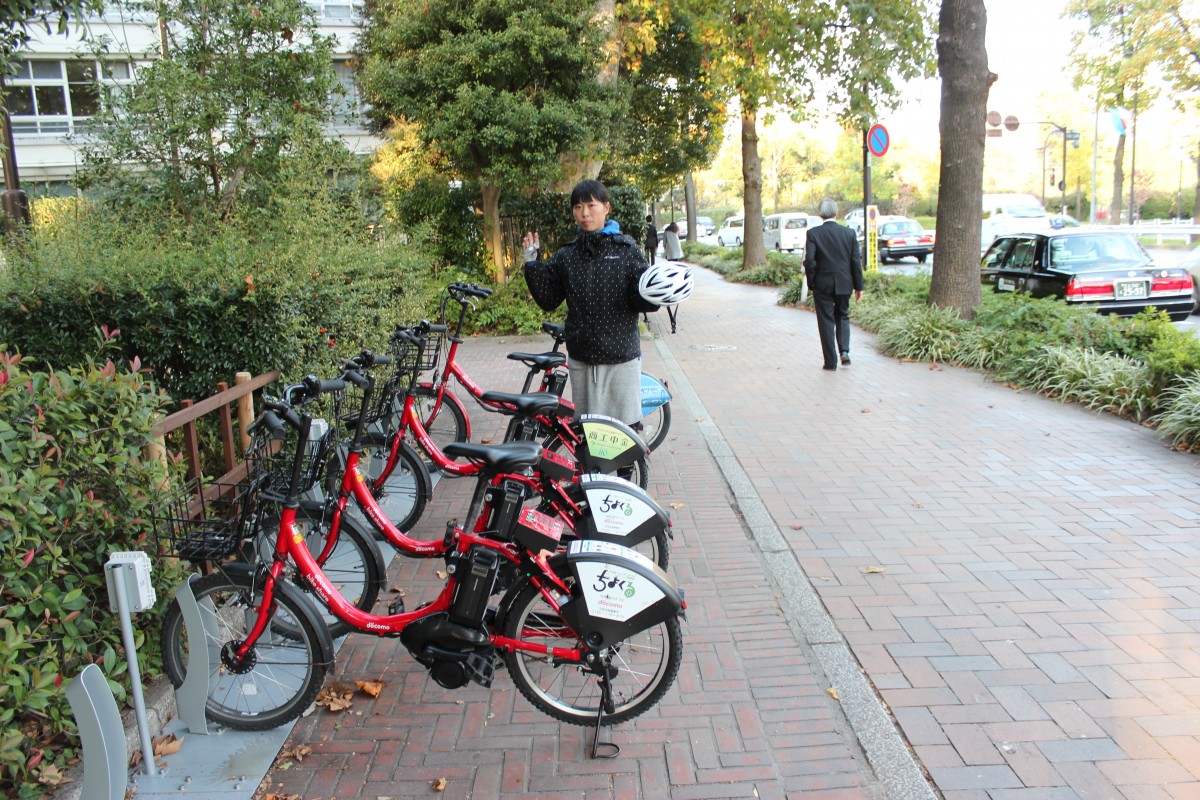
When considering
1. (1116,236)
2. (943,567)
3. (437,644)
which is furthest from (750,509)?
(1116,236)

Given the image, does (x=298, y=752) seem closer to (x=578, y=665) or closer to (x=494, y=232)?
(x=578, y=665)

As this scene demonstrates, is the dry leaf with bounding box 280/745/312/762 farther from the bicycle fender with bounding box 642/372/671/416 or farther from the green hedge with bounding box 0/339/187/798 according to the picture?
the bicycle fender with bounding box 642/372/671/416

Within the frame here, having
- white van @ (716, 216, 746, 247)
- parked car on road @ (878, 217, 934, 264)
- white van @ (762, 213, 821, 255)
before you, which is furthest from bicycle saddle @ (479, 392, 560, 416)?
white van @ (716, 216, 746, 247)

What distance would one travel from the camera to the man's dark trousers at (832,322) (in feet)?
35.0

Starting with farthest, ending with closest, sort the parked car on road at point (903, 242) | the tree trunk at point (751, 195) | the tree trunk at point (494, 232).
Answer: the parked car on road at point (903, 242), the tree trunk at point (751, 195), the tree trunk at point (494, 232)

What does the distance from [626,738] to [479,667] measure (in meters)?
0.63

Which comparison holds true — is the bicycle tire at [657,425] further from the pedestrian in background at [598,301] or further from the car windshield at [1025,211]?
the car windshield at [1025,211]

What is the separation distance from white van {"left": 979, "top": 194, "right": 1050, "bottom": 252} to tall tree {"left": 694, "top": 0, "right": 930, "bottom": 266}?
1282 cm

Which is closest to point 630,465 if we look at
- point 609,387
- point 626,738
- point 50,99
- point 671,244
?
point 609,387

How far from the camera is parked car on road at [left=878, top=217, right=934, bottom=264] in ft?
105

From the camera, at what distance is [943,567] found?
4.90 meters

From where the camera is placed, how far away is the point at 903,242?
32281mm

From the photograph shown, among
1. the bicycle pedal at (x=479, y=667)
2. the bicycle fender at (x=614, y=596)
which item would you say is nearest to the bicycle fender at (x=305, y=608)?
the bicycle pedal at (x=479, y=667)

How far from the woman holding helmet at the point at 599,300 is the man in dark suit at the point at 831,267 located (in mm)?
6122
